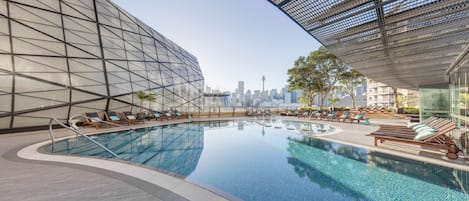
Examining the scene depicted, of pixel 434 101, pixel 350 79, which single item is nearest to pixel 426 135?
pixel 434 101

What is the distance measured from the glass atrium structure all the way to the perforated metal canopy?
12062 mm

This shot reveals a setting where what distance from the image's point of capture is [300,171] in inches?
170

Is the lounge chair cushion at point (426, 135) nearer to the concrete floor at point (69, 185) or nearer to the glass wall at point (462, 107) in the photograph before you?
Answer: the glass wall at point (462, 107)

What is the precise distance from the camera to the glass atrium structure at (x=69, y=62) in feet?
26.8

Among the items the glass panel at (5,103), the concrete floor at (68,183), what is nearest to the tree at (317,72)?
the concrete floor at (68,183)

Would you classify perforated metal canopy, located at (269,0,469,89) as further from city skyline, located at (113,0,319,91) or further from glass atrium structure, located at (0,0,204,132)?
glass atrium structure, located at (0,0,204,132)

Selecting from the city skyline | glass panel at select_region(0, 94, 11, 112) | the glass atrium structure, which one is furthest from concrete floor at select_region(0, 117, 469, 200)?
the city skyline

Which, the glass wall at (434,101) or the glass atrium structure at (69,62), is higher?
the glass atrium structure at (69,62)

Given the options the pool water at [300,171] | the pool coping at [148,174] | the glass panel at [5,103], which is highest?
the glass panel at [5,103]

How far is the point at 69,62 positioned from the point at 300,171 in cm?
1341

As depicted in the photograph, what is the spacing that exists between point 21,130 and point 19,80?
2359mm

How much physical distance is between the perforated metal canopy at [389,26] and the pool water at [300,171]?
3350 mm

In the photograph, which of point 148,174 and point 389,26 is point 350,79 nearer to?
point 389,26

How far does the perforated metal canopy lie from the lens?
3.54 metres
